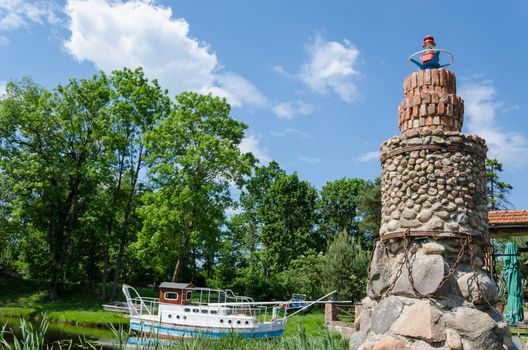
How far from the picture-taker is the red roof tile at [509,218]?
10939 millimetres

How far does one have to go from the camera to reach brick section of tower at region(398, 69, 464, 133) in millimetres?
7395

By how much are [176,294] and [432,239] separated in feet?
53.6

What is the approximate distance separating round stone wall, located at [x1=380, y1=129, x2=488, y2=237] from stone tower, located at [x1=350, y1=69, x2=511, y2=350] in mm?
15

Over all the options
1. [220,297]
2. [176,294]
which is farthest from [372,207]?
[176,294]

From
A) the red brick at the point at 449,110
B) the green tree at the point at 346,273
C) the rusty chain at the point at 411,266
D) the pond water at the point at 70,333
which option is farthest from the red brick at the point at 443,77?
the green tree at the point at 346,273

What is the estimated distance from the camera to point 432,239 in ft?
22.9

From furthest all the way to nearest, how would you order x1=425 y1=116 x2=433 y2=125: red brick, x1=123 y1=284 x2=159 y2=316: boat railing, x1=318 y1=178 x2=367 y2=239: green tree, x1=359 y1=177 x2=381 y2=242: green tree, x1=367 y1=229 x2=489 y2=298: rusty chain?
x1=318 y1=178 x2=367 y2=239: green tree < x1=359 y1=177 x2=381 y2=242: green tree < x1=123 y1=284 x2=159 y2=316: boat railing < x1=425 y1=116 x2=433 y2=125: red brick < x1=367 y1=229 x2=489 y2=298: rusty chain

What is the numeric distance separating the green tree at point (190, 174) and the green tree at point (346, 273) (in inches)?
268

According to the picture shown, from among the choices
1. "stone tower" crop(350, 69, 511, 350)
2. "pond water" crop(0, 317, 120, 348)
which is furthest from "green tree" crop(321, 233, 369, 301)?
"stone tower" crop(350, 69, 511, 350)

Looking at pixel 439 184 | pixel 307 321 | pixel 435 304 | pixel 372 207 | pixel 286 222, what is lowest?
pixel 307 321

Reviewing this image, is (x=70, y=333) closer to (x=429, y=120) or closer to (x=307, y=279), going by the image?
(x=307, y=279)

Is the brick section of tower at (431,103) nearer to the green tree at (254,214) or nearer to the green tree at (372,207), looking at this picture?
the green tree at (372,207)

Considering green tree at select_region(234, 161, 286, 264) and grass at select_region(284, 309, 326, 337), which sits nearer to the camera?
grass at select_region(284, 309, 326, 337)

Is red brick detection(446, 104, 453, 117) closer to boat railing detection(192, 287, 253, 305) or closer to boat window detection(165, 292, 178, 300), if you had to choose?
boat railing detection(192, 287, 253, 305)
